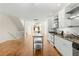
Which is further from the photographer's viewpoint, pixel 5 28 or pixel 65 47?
pixel 5 28

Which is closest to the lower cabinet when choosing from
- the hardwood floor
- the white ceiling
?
the hardwood floor

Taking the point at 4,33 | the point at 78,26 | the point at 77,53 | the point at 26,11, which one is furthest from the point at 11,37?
the point at 77,53

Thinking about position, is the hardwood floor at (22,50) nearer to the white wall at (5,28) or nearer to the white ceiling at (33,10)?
the white wall at (5,28)

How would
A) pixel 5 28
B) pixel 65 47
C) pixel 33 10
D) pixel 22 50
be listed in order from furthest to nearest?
1. pixel 5 28
2. pixel 33 10
3. pixel 22 50
4. pixel 65 47

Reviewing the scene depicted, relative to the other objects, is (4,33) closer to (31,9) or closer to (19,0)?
(31,9)

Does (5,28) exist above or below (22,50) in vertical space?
above

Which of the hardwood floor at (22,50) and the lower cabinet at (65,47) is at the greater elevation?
the lower cabinet at (65,47)

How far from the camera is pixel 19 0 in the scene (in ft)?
4.50

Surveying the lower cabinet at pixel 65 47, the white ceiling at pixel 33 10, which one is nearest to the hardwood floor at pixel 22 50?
the lower cabinet at pixel 65 47

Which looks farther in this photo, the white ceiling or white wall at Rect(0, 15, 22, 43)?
white wall at Rect(0, 15, 22, 43)

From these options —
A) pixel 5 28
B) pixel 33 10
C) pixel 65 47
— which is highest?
pixel 33 10

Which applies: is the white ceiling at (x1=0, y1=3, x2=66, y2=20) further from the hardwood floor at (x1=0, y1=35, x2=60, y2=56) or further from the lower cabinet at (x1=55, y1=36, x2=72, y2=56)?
the hardwood floor at (x1=0, y1=35, x2=60, y2=56)

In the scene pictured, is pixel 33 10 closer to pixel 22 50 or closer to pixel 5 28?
pixel 22 50

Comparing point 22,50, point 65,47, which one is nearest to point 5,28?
point 22,50
